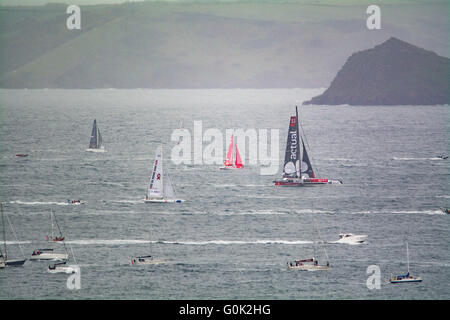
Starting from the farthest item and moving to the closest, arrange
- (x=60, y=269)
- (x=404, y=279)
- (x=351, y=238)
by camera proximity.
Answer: (x=351, y=238)
(x=60, y=269)
(x=404, y=279)

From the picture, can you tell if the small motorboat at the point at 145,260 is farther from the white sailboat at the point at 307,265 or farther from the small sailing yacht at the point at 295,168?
the small sailing yacht at the point at 295,168

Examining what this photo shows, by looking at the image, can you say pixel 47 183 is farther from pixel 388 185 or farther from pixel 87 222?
pixel 388 185

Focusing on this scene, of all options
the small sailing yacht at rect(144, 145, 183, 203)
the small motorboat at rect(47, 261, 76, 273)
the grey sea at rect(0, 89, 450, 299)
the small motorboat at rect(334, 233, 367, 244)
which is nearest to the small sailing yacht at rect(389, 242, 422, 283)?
the grey sea at rect(0, 89, 450, 299)

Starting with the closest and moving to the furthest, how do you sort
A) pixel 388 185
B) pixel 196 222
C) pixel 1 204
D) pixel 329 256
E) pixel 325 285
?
pixel 325 285
pixel 329 256
pixel 196 222
pixel 1 204
pixel 388 185

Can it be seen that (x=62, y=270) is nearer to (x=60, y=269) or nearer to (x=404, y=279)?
(x=60, y=269)

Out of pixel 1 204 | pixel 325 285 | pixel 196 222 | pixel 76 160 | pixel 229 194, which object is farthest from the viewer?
pixel 76 160

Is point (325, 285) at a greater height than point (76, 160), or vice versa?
point (76, 160)

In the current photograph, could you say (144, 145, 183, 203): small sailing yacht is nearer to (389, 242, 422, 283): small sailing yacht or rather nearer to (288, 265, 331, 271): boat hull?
(288, 265, 331, 271): boat hull

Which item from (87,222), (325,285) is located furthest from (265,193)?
(325,285)

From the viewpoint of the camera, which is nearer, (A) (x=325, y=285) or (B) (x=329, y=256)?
(A) (x=325, y=285)

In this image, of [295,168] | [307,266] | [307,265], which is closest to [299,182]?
[295,168]

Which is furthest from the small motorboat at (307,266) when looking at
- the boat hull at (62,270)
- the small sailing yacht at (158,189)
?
the small sailing yacht at (158,189)
